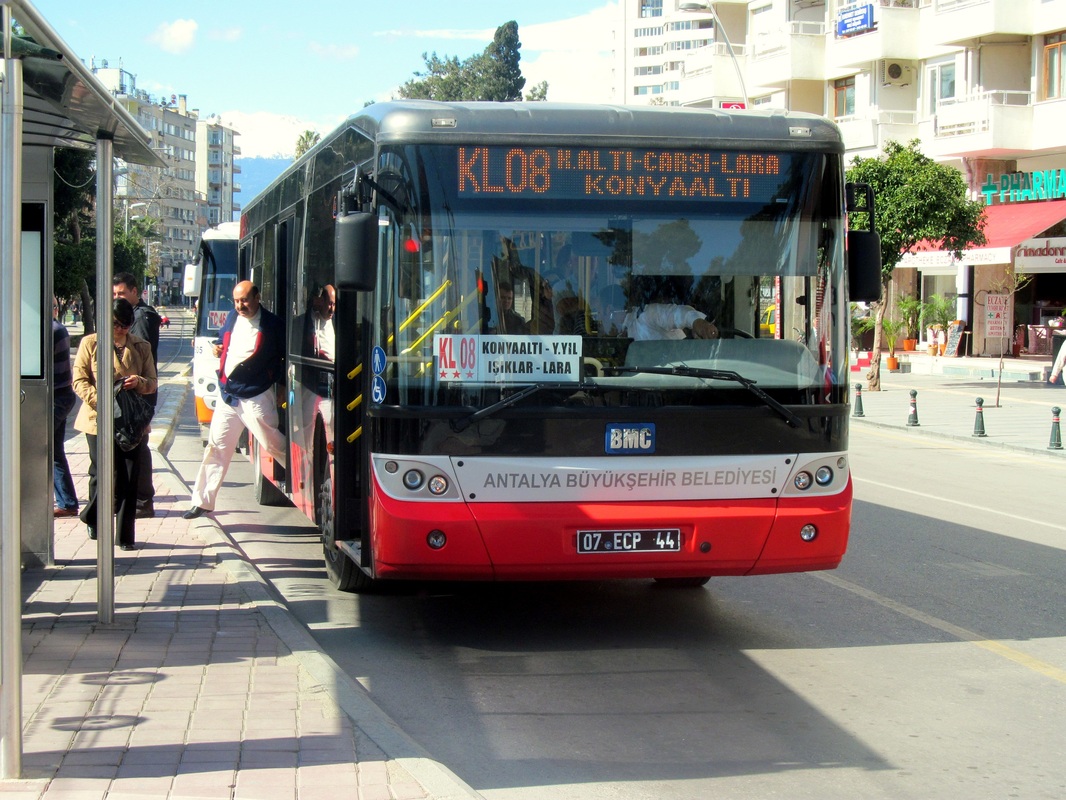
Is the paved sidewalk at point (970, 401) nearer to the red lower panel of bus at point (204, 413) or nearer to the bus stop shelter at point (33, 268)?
the red lower panel of bus at point (204, 413)

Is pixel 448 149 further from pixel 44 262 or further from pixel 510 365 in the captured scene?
pixel 44 262


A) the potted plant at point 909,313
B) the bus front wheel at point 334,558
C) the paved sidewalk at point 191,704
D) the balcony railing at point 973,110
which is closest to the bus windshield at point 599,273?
the paved sidewalk at point 191,704

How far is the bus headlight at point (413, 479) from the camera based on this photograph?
6.80 m

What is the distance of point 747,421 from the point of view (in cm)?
701

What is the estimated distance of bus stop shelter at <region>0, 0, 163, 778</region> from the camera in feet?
15.3

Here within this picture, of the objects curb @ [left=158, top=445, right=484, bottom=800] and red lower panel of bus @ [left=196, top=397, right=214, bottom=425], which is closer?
curb @ [left=158, top=445, right=484, bottom=800]

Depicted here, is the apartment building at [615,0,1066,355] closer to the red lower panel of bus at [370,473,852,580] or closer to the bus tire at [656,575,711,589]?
the bus tire at [656,575,711,589]

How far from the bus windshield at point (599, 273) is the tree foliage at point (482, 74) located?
81.5 meters

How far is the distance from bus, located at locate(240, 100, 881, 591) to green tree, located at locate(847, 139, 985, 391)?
79.0ft

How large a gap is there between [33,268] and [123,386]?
5.00ft

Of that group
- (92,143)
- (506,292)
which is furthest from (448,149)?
(92,143)

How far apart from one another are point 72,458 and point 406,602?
789cm

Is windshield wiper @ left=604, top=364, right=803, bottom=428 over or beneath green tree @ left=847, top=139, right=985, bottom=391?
beneath

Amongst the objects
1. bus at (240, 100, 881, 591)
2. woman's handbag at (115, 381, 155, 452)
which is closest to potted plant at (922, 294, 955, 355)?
woman's handbag at (115, 381, 155, 452)
